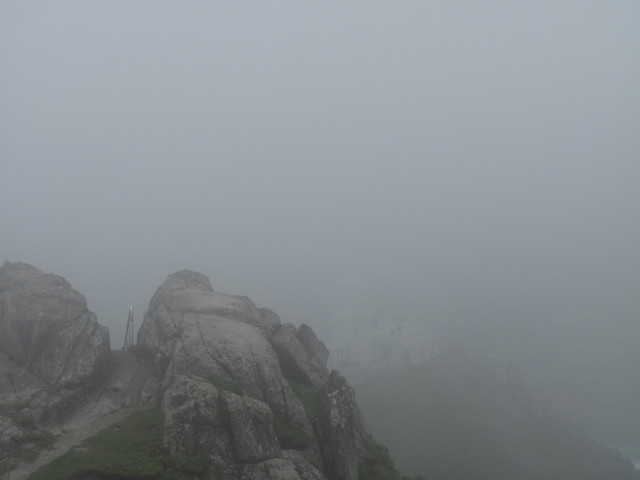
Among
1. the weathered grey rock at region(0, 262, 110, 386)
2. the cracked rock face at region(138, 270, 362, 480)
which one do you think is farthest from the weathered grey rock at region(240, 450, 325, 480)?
the weathered grey rock at region(0, 262, 110, 386)

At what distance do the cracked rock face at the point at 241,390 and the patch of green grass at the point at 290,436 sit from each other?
5 centimetres

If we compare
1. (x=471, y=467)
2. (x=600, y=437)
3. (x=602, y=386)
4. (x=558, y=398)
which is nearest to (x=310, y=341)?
(x=471, y=467)

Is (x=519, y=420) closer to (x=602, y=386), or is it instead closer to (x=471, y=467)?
(x=471, y=467)

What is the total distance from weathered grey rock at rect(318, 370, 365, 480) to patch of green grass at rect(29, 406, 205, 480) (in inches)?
283

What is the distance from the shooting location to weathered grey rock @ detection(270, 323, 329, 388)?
29.6 meters

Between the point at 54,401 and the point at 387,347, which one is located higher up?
the point at 54,401

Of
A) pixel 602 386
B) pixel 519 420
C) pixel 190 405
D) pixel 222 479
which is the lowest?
pixel 602 386

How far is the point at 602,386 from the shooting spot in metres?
134

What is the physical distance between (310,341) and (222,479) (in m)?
16.7

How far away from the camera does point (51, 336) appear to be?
28141 millimetres

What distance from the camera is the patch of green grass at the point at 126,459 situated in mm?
16203

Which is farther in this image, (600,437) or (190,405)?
(600,437)

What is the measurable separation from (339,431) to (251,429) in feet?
17.3

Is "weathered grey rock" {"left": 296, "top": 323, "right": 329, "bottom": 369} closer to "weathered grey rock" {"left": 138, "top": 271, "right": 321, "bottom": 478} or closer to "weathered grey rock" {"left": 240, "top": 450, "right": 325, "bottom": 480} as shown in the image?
"weathered grey rock" {"left": 138, "top": 271, "right": 321, "bottom": 478}
